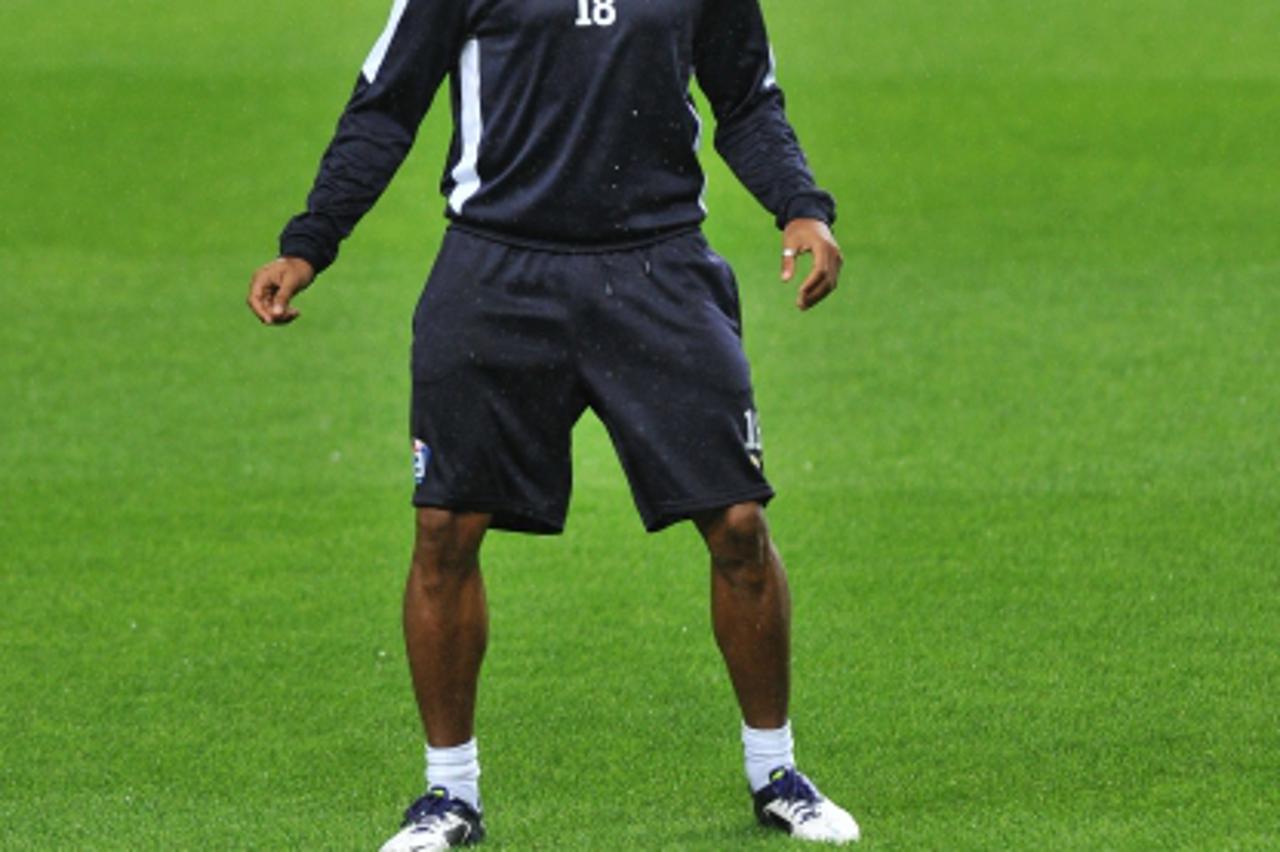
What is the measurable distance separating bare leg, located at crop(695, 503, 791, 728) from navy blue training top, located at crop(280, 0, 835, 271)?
649 millimetres

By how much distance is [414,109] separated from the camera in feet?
18.4

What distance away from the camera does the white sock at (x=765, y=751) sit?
5.59 meters

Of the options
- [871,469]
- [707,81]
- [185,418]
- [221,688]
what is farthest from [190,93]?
[707,81]

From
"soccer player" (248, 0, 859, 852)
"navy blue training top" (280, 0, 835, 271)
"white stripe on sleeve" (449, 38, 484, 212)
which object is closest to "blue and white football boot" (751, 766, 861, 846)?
"soccer player" (248, 0, 859, 852)

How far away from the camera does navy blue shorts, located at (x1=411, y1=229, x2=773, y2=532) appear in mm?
5457

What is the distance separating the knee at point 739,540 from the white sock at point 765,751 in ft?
1.06

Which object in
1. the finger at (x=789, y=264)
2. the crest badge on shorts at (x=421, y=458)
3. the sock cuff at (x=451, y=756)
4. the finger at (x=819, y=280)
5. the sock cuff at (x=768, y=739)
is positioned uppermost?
the finger at (x=789, y=264)

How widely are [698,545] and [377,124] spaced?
372 centimetres

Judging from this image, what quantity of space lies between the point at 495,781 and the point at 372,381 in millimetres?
6552

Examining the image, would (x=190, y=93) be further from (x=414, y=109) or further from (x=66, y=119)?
(x=414, y=109)

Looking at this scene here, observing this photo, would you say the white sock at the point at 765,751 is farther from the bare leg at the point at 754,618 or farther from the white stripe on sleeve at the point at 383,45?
the white stripe on sleeve at the point at 383,45

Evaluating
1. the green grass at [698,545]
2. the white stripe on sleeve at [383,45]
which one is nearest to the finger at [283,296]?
the white stripe on sleeve at [383,45]

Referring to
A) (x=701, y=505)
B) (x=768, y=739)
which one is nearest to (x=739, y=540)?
(x=701, y=505)

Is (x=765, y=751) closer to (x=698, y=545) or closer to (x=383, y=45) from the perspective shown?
(x=383, y=45)
